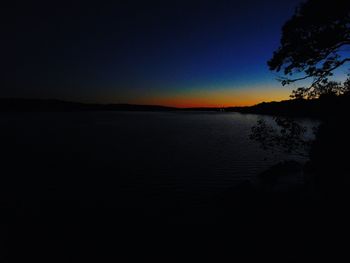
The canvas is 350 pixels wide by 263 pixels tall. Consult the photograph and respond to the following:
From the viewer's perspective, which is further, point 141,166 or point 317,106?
point 141,166

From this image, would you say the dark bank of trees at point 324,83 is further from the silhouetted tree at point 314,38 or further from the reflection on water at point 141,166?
the reflection on water at point 141,166

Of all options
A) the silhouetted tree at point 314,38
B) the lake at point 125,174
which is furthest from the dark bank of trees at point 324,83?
the lake at point 125,174

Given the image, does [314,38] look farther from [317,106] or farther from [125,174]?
[125,174]

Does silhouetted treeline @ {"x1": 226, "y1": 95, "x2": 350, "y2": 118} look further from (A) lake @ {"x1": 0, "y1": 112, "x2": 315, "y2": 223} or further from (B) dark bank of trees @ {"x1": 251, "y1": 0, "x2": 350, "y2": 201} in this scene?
(A) lake @ {"x1": 0, "y1": 112, "x2": 315, "y2": 223}

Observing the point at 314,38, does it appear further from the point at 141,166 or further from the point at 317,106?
the point at 141,166

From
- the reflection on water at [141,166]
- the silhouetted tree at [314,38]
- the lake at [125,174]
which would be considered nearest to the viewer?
the silhouetted tree at [314,38]

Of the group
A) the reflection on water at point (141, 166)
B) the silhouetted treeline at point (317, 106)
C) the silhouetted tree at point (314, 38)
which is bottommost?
the reflection on water at point (141, 166)

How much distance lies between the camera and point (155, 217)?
707 inches

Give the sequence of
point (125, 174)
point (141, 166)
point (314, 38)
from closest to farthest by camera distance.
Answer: point (314, 38) < point (125, 174) < point (141, 166)

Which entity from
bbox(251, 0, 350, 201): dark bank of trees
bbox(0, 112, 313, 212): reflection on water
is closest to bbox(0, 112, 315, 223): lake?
bbox(0, 112, 313, 212): reflection on water

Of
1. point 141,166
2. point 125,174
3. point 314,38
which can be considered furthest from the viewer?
point 141,166

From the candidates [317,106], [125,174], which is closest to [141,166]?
[125,174]

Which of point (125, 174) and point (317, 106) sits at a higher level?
point (317, 106)

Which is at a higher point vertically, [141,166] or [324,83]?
[324,83]
